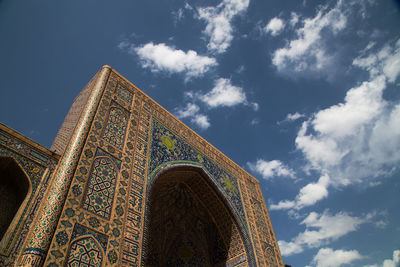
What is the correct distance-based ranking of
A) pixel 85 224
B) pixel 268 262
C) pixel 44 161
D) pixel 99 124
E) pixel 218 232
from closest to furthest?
pixel 85 224, pixel 44 161, pixel 99 124, pixel 268 262, pixel 218 232

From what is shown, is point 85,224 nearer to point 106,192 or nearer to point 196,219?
point 106,192

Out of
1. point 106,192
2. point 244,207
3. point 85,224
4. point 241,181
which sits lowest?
point 85,224

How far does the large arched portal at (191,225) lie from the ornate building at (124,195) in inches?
1.1

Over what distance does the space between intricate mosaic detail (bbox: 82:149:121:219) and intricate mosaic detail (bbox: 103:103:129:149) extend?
372 mm

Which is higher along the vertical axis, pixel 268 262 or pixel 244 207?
pixel 244 207

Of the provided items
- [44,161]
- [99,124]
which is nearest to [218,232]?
[99,124]

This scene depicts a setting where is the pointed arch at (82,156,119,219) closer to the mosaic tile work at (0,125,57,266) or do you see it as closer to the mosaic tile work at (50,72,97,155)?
the mosaic tile work at (0,125,57,266)

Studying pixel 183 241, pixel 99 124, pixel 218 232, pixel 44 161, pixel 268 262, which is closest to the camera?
pixel 44 161

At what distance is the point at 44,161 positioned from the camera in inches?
166

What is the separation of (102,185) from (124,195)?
0.40 metres

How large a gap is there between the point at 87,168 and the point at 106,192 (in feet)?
1.52

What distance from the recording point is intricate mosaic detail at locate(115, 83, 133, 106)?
6.02 m

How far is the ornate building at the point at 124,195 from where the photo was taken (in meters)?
3.57

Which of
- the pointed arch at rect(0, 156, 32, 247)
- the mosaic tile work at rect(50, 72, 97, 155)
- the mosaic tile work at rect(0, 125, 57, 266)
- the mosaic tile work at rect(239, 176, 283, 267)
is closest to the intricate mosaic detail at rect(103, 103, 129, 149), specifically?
the mosaic tile work at rect(50, 72, 97, 155)
